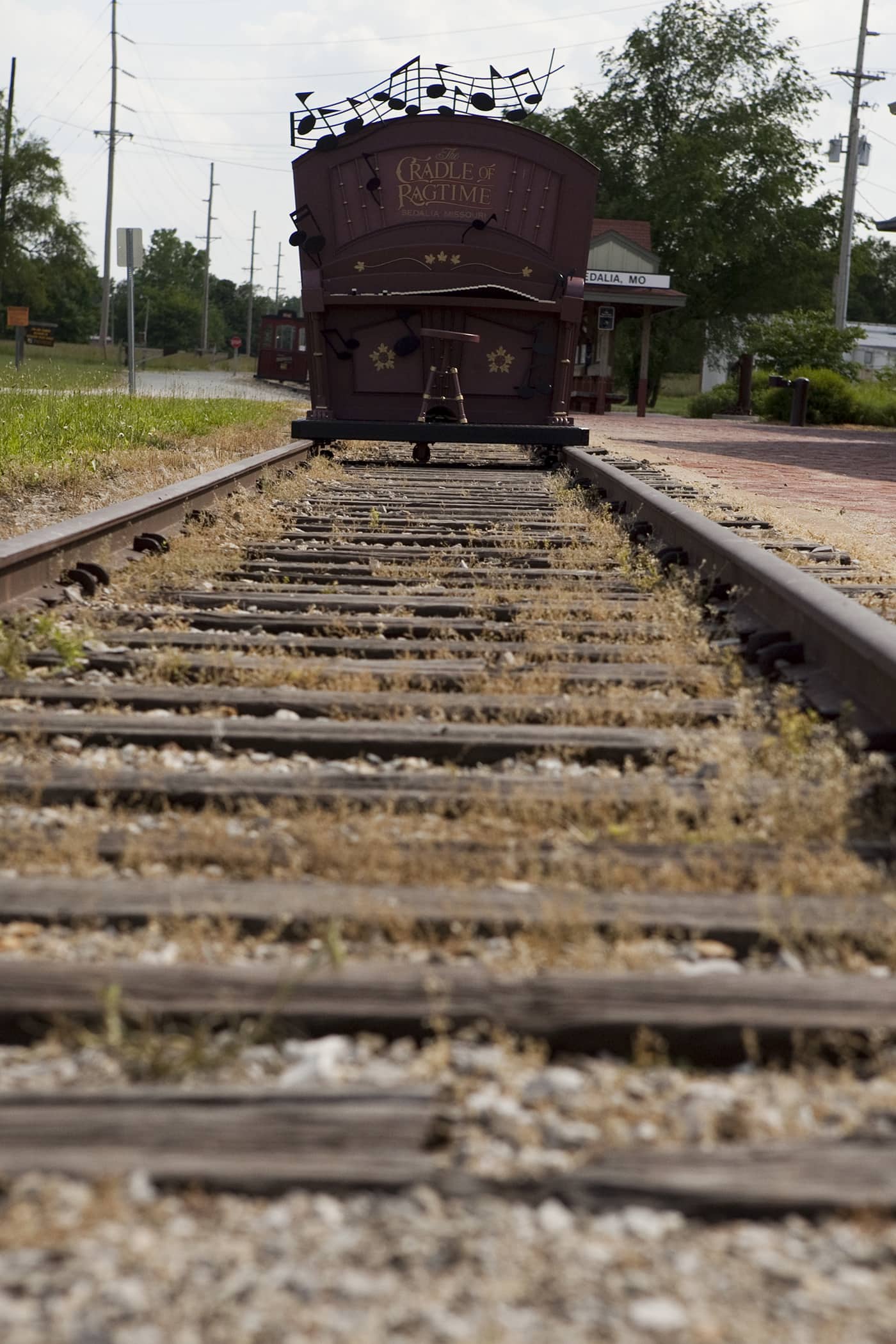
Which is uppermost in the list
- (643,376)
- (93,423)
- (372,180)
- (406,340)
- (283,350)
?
(283,350)

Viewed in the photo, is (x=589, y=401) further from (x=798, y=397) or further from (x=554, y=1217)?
(x=554, y=1217)

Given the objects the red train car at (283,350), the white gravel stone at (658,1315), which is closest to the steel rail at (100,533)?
the white gravel stone at (658,1315)

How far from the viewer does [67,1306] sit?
4.64 ft

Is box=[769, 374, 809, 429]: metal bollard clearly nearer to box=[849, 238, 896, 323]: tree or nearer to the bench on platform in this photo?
the bench on platform

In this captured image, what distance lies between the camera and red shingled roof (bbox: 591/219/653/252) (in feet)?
128

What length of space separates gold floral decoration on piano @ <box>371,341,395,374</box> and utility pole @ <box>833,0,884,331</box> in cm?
2686

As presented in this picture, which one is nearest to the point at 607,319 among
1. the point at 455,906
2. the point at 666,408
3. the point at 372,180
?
the point at 372,180

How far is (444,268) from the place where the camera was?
38.2 feet

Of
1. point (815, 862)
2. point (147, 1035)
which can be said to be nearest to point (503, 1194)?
point (147, 1035)

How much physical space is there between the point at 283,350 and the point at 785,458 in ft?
105

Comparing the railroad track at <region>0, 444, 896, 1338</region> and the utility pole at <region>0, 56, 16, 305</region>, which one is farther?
the utility pole at <region>0, 56, 16, 305</region>

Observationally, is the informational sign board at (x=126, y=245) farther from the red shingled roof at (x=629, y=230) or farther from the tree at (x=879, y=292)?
the tree at (x=879, y=292)

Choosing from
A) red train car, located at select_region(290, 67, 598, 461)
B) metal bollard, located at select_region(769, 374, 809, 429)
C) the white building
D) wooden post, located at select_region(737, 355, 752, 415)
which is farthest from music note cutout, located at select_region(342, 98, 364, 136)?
the white building

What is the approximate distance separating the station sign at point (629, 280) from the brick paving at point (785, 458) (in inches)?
246
